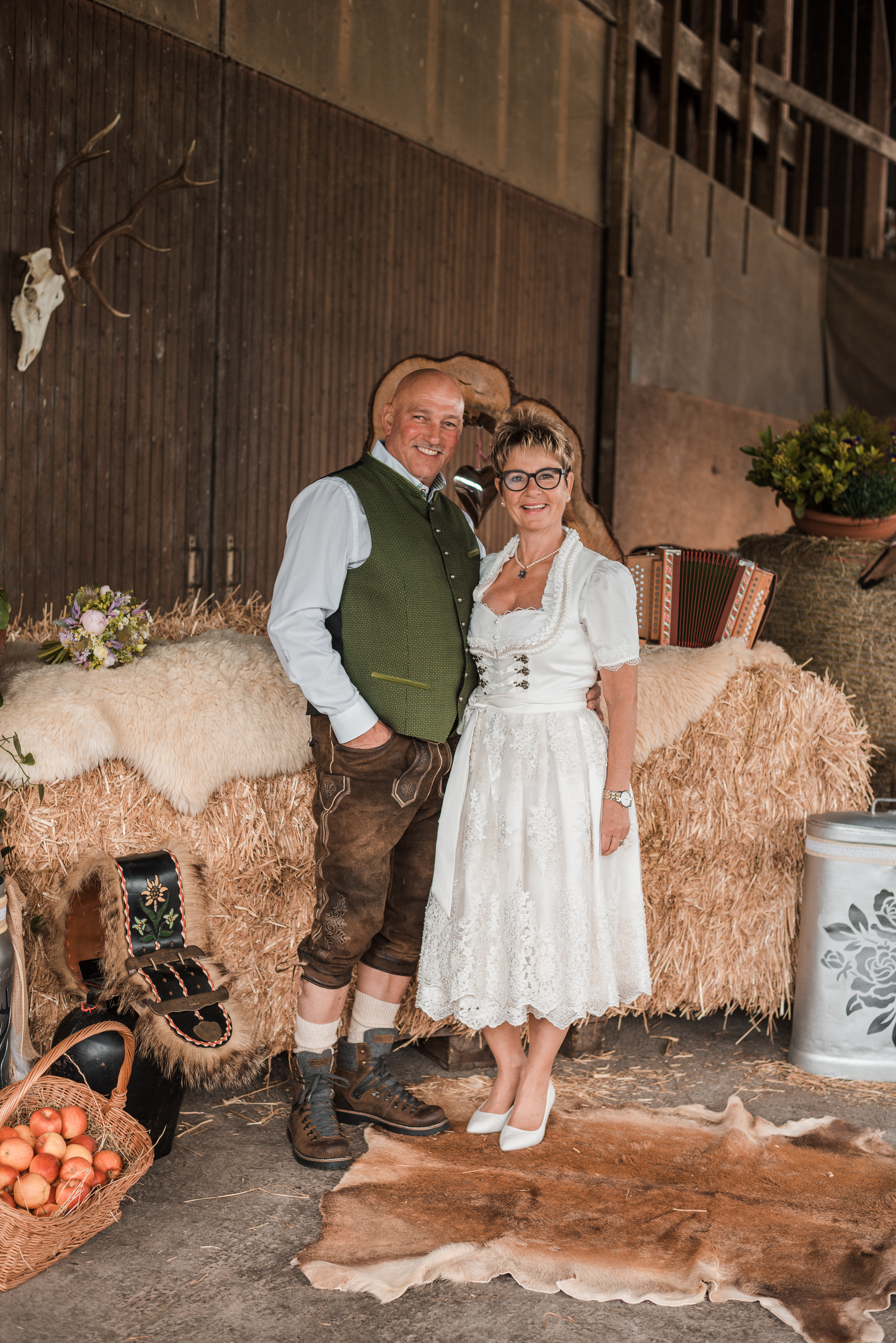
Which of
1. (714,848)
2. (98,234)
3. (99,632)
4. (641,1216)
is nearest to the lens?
(641,1216)

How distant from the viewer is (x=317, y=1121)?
266 centimetres

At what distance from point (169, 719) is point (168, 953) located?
579 mm

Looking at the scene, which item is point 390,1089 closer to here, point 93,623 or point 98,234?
point 93,623

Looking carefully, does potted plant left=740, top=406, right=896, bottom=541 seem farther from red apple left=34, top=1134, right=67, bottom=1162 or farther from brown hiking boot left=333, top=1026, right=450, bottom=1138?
red apple left=34, top=1134, right=67, bottom=1162

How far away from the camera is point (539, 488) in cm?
270

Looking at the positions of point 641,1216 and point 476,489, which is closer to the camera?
point 641,1216

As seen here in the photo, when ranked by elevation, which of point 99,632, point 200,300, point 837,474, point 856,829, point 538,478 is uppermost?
point 200,300

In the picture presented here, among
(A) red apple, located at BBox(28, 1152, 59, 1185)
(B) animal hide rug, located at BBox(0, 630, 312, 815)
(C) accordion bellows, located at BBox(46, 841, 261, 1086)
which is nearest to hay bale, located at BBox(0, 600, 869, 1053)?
(B) animal hide rug, located at BBox(0, 630, 312, 815)

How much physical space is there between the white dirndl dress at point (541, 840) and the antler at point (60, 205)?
9.35ft

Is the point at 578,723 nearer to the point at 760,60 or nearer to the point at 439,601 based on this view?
the point at 439,601

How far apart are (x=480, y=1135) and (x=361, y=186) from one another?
5.07 metres

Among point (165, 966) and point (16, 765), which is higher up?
point (16, 765)

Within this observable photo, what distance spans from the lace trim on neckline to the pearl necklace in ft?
0.09

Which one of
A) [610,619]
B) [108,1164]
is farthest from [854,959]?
[108,1164]
